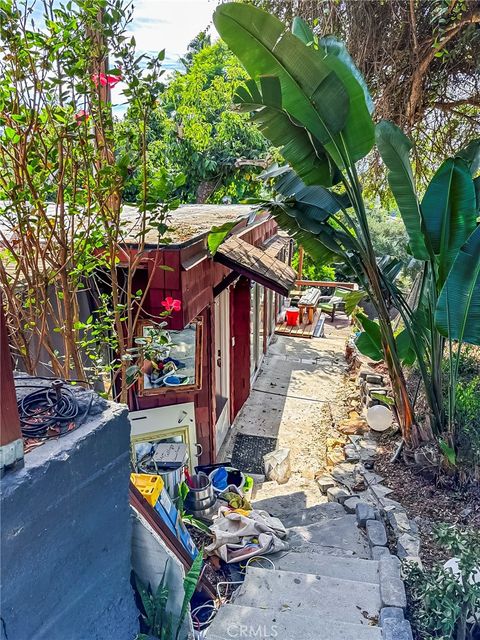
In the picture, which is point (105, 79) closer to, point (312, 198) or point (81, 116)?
point (81, 116)

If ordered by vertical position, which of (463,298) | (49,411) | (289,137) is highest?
(289,137)

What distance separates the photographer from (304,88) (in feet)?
11.9

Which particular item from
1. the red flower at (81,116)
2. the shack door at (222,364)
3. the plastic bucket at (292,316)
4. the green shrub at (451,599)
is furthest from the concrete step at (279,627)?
the plastic bucket at (292,316)

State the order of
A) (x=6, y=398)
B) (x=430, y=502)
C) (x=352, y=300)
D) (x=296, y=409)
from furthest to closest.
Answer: (x=296, y=409) < (x=352, y=300) < (x=430, y=502) < (x=6, y=398)

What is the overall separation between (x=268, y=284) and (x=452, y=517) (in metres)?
3.02

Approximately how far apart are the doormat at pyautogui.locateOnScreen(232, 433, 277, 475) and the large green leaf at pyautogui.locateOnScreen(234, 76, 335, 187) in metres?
3.86

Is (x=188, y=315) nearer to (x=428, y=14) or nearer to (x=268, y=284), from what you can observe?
(x=268, y=284)

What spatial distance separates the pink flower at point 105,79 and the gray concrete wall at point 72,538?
5.94 feet

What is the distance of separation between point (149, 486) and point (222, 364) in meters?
4.12

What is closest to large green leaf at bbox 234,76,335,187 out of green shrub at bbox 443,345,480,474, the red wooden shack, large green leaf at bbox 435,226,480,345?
the red wooden shack

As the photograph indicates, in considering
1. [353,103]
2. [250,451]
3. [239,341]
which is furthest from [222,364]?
[353,103]

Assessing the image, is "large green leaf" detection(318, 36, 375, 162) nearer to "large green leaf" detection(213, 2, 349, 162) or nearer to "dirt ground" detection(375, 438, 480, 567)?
"large green leaf" detection(213, 2, 349, 162)

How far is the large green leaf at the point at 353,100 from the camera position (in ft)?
12.2

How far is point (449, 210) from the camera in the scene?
4105 millimetres
